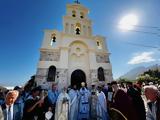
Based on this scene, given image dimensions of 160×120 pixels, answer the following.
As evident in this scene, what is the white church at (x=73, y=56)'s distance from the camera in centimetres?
1393

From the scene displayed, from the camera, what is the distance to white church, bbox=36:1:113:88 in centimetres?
1393

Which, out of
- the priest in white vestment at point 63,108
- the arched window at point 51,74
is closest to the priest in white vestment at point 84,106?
the priest in white vestment at point 63,108

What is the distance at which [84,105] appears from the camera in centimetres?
598

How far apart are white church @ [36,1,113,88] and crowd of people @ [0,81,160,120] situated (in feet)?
24.1

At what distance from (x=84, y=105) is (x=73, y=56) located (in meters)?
10.2

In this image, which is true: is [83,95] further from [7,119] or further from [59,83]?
[59,83]

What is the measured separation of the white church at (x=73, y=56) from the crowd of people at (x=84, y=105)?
734 cm

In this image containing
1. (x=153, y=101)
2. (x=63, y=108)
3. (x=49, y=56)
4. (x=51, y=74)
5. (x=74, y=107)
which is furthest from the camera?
(x=49, y=56)

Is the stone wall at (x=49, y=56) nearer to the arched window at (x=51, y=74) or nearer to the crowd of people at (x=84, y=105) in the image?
the arched window at (x=51, y=74)

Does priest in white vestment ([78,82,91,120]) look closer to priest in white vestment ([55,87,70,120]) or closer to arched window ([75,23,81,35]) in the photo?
priest in white vestment ([55,87,70,120])

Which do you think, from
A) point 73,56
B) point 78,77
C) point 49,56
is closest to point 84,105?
point 78,77

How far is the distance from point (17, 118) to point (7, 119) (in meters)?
1.45

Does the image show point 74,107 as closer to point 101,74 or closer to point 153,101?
point 153,101

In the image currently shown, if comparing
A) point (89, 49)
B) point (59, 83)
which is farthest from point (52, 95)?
point (89, 49)
